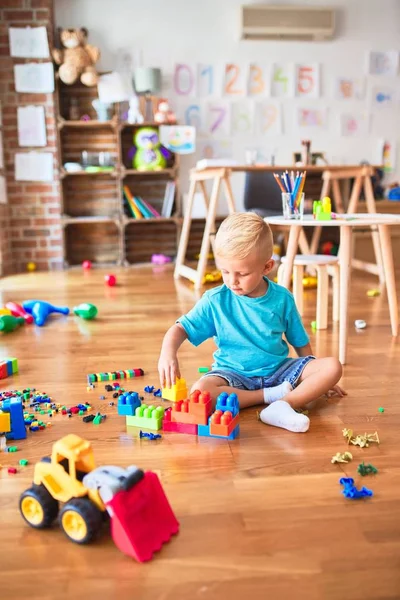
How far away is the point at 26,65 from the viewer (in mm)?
3979

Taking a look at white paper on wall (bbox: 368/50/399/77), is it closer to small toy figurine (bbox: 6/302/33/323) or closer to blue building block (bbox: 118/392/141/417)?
small toy figurine (bbox: 6/302/33/323)

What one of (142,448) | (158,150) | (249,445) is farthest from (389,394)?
(158,150)

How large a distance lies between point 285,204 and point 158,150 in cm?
228

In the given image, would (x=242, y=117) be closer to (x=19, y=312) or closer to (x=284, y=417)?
(x=19, y=312)

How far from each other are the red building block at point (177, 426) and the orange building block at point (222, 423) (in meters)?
0.05

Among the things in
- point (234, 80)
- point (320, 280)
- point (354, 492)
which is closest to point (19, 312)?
point (320, 280)

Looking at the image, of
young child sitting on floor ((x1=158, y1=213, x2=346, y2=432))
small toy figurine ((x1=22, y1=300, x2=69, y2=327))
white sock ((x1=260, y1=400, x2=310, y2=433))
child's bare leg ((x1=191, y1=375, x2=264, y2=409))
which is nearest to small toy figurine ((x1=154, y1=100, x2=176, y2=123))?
small toy figurine ((x1=22, y1=300, x2=69, y2=327))

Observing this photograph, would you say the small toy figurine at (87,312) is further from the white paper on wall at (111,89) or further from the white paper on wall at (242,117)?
the white paper on wall at (242,117)

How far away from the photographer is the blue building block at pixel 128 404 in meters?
1.42

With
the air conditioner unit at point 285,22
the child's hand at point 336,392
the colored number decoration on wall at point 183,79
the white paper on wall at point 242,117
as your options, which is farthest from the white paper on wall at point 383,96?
the child's hand at point 336,392

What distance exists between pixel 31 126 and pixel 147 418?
126 inches

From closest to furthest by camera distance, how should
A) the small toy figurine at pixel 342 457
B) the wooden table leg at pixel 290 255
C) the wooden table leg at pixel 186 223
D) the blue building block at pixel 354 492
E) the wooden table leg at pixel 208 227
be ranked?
the blue building block at pixel 354 492
the small toy figurine at pixel 342 457
the wooden table leg at pixel 290 255
the wooden table leg at pixel 208 227
the wooden table leg at pixel 186 223

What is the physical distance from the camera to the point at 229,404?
53.1 inches

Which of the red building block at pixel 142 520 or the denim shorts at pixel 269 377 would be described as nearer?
the red building block at pixel 142 520
